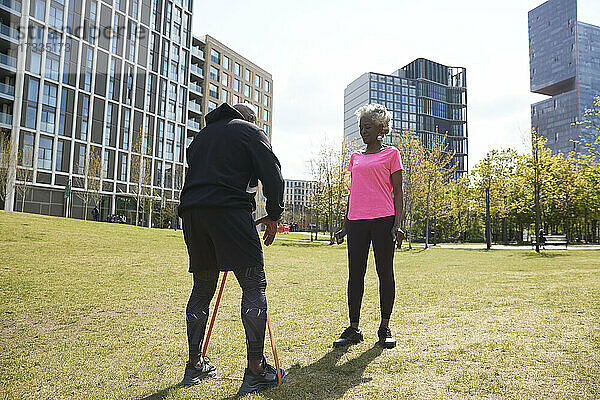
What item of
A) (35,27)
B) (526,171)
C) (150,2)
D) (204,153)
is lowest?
(204,153)

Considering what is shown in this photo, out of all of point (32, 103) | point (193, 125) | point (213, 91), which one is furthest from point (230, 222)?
point (213, 91)

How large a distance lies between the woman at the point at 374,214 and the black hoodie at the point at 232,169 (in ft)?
4.19

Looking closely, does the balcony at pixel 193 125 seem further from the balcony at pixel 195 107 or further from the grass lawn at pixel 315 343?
the grass lawn at pixel 315 343

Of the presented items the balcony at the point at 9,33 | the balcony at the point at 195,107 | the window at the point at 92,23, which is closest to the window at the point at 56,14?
the window at the point at 92,23

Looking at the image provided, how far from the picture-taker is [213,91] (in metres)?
65.0

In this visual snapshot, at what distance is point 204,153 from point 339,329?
2.34 metres

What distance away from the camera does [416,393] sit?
2648 millimetres

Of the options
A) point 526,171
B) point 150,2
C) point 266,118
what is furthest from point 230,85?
point 526,171

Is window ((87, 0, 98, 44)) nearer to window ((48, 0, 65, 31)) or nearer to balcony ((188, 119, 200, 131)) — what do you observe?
window ((48, 0, 65, 31))

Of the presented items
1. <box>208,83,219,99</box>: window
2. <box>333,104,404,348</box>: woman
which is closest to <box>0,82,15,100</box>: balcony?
<box>208,83,219,99</box>: window

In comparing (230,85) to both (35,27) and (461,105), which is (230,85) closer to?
(35,27)

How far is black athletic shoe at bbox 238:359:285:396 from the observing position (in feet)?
8.90

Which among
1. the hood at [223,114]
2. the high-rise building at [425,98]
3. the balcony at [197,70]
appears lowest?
the hood at [223,114]

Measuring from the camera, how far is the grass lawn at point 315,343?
2746 mm
